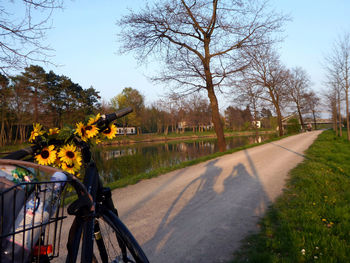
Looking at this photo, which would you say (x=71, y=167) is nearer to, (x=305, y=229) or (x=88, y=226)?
(x=88, y=226)

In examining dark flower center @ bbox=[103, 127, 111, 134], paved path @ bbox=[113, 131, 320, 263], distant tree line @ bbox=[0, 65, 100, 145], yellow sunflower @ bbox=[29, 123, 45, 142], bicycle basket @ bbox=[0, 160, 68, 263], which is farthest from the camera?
distant tree line @ bbox=[0, 65, 100, 145]

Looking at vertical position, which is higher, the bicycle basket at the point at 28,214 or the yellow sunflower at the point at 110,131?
the yellow sunflower at the point at 110,131

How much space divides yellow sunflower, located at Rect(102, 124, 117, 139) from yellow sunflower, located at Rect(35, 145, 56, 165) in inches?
15.6

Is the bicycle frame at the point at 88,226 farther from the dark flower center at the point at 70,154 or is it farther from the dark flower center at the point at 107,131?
the dark flower center at the point at 107,131

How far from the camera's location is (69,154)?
1.84m

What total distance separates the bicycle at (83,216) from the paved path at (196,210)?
57.3 inches

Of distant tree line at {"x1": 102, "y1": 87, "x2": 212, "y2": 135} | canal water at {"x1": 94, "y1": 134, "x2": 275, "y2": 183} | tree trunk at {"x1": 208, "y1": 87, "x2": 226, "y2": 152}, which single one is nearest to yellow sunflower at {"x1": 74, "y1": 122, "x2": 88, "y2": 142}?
canal water at {"x1": 94, "y1": 134, "x2": 275, "y2": 183}

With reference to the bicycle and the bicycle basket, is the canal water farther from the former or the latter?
the bicycle basket

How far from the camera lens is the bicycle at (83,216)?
141 centimetres

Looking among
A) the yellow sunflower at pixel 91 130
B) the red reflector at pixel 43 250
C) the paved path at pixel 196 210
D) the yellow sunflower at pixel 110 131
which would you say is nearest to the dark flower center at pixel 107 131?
the yellow sunflower at pixel 110 131

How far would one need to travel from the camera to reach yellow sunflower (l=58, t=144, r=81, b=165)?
1807mm

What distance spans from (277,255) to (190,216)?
5.72 feet

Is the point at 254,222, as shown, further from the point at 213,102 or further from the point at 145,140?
the point at 145,140

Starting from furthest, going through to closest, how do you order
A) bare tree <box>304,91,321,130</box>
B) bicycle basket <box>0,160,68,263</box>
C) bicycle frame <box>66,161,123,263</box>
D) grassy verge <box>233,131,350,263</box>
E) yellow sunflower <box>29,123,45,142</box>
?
1. bare tree <box>304,91,321,130</box>
2. grassy verge <box>233,131,350,263</box>
3. yellow sunflower <box>29,123,45,142</box>
4. bicycle frame <box>66,161,123,263</box>
5. bicycle basket <box>0,160,68,263</box>
